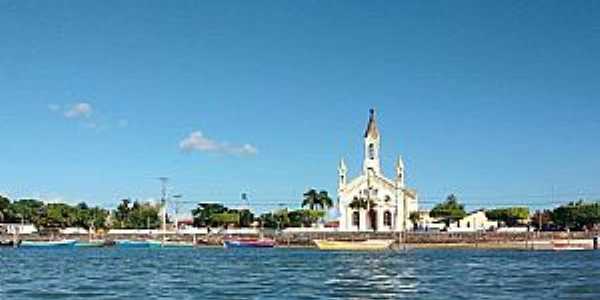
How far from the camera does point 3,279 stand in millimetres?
58812

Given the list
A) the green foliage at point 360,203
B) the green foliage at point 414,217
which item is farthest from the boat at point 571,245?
the green foliage at point 360,203

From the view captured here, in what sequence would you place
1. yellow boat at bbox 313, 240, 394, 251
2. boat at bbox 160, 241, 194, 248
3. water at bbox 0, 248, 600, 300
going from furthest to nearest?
boat at bbox 160, 241, 194, 248 < yellow boat at bbox 313, 240, 394, 251 < water at bbox 0, 248, 600, 300

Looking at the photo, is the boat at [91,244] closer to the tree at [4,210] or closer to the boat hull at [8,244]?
the boat hull at [8,244]

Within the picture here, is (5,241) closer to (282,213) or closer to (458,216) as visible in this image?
(282,213)

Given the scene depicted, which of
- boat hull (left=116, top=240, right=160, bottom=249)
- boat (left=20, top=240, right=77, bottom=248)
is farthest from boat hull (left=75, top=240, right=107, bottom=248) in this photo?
boat hull (left=116, top=240, right=160, bottom=249)

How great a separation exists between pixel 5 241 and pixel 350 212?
58566mm

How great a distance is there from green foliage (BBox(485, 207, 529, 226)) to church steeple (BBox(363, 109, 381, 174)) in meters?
36.1

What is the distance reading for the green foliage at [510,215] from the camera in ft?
611

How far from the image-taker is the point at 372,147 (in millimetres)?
165750

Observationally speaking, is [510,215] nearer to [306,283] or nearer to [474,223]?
[474,223]

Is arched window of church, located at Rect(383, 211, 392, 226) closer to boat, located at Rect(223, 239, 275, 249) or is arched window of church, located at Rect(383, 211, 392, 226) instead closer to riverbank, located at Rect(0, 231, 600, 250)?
riverbank, located at Rect(0, 231, 600, 250)

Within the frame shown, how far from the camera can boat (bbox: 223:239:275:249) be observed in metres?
153

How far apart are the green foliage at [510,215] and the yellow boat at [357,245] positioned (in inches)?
2081

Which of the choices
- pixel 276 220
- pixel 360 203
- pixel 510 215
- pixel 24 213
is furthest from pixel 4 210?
pixel 510 215
